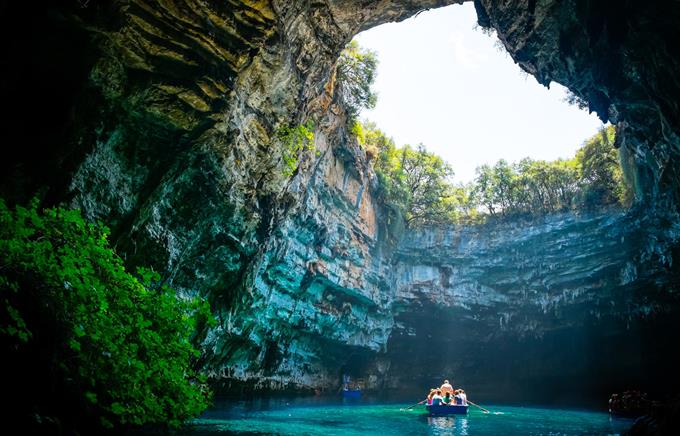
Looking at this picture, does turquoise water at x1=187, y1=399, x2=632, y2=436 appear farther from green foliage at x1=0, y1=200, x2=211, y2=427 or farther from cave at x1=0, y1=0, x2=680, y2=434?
green foliage at x1=0, y1=200, x2=211, y2=427

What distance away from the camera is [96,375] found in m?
5.62

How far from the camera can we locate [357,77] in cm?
2281

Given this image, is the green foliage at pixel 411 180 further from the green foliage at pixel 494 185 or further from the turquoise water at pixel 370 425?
the turquoise water at pixel 370 425

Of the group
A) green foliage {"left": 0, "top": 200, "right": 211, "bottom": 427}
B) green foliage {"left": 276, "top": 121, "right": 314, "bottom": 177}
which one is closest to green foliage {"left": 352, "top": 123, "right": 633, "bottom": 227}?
green foliage {"left": 276, "top": 121, "right": 314, "bottom": 177}

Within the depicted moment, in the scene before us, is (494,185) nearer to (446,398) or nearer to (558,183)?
(558,183)

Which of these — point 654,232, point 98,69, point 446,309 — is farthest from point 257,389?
point 654,232

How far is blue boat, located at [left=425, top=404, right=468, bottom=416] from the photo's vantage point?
1758cm

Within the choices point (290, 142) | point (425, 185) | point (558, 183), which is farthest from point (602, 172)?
point (290, 142)

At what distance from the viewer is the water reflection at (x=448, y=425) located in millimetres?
12977

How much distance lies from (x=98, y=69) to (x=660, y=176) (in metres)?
17.8

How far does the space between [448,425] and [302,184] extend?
11.1m

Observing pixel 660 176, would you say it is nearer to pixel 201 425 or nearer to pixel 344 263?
pixel 344 263

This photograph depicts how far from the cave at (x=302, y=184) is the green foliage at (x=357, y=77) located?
8.42 feet

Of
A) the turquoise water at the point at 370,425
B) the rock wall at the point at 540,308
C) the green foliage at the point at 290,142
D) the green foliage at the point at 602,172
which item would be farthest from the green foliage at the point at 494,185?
the turquoise water at the point at 370,425
